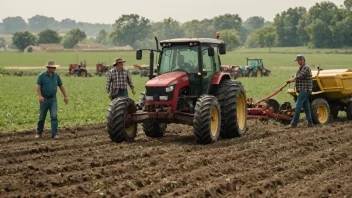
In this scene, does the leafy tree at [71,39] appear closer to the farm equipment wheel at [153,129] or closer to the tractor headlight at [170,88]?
the farm equipment wheel at [153,129]

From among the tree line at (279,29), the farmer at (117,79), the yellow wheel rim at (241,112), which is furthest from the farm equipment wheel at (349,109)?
the tree line at (279,29)

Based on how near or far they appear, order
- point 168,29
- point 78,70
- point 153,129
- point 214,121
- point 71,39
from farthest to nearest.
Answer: point 168,29, point 71,39, point 78,70, point 153,129, point 214,121

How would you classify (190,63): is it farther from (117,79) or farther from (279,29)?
(279,29)

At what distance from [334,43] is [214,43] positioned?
298ft

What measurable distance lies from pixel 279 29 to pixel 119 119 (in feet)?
376

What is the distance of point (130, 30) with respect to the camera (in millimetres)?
143000

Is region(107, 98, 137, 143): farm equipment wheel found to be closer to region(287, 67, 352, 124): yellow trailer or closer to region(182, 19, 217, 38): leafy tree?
region(287, 67, 352, 124): yellow trailer

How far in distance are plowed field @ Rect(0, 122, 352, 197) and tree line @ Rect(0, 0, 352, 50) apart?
87323 millimetres

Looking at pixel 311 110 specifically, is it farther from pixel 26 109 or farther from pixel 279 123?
pixel 26 109

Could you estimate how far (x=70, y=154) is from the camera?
10828mm

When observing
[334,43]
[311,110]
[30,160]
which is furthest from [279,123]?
[334,43]

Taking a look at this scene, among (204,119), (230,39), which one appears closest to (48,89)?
(204,119)

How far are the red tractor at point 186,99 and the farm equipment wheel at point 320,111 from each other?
9.26 feet

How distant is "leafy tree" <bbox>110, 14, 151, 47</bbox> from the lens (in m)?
141
